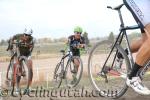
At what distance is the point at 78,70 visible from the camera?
11.9 meters

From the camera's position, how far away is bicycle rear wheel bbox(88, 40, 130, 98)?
641 centimetres

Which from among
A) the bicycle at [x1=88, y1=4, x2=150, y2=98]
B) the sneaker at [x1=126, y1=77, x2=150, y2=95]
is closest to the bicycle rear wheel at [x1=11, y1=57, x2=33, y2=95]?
the bicycle at [x1=88, y1=4, x2=150, y2=98]

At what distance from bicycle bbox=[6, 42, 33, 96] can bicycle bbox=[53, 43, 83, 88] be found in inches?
64.2

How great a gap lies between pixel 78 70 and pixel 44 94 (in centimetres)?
371

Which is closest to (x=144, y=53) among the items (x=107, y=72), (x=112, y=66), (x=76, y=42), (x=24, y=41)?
(x=112, y=66)

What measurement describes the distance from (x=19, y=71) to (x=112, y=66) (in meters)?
4.34

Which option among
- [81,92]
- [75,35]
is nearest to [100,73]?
[81,92]

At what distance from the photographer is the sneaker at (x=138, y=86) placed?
5.64 meters

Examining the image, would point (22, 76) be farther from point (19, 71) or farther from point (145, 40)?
point (145, 40)

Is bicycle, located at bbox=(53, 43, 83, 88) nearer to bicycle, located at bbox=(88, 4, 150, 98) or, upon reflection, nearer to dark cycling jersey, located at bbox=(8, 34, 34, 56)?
dark cycling jersey, located at bbox=(8, 34, 34, 56)

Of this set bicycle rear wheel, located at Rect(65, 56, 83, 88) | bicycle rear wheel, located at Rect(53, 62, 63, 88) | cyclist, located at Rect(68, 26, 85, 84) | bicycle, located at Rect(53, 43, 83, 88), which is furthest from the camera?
bicycle rear wheel, located at Rect(53, 62, 63, 88)

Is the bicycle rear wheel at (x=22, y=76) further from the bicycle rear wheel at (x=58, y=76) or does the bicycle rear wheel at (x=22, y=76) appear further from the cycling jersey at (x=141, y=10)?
the cycling jersey at (x=141, y=10)

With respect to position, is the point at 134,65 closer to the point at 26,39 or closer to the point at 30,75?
the point at 30,75

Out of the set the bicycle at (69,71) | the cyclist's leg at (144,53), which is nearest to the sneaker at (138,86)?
the cyclist's leg at (144,53)
